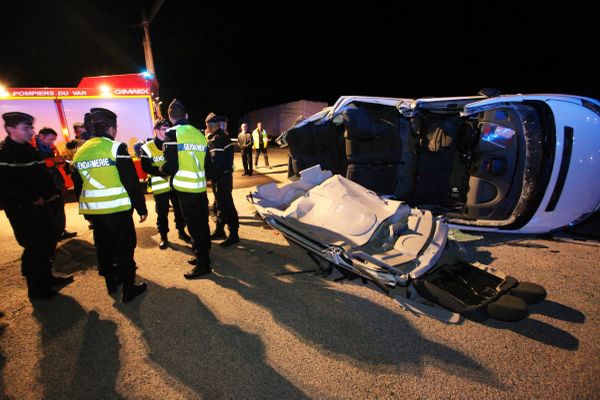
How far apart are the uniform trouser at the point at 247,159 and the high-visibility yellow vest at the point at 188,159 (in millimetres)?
6160

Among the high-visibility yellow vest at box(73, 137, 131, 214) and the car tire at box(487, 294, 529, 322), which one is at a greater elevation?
the high-visibility yellow vest at box(73, 137, 131, 214)

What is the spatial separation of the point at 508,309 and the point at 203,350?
2465mm

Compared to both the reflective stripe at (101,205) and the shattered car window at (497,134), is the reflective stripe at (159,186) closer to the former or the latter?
the reflective stripe at (101,205)

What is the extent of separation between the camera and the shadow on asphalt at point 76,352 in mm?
2057

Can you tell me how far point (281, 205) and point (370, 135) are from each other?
1.81 meters

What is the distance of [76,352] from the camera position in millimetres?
2371

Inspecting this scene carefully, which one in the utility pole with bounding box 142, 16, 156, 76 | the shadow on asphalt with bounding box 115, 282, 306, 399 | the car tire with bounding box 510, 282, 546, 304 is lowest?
the shadow on asphalt with bounding box 115, 282, 306, 399

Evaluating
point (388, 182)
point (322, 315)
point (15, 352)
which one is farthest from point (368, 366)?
point (388, 182)

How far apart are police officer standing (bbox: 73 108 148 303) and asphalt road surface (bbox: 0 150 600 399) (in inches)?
21.4

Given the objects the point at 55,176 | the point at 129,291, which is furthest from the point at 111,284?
the point at 55,176

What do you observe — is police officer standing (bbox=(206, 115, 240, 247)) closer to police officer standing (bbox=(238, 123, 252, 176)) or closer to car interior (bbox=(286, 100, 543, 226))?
car interior (bbox=(286, 100, 543, 226))

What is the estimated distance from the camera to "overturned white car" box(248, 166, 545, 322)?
2.55 m

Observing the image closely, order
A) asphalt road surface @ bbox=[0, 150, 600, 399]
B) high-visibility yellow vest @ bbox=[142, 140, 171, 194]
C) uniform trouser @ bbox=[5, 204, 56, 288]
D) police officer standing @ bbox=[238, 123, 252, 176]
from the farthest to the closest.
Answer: police officer standing @ bbox=[238, 123, 252, 176] < high-visibility yellow vest @ bbox=[142, 140, 171, 194] < uniform trouser @ bbox=[5, 204, 56, 288] < asphalt road surface @ bbox=[0, 150, 600, 399]

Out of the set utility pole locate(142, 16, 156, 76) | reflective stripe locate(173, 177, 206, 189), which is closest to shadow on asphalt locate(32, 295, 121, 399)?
reflective stripe locate(173, 177, 206, 189)
